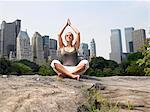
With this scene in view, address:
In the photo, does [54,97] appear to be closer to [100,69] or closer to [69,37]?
[69,37]

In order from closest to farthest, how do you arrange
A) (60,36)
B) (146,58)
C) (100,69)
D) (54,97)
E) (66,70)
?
(54,97) → (66,70) → (60,36) → (146,58) → (100,69)

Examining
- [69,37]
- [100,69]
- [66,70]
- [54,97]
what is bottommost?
[54,97]

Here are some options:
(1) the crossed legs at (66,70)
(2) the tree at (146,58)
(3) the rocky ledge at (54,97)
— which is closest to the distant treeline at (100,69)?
(2) the tree at (146,58)

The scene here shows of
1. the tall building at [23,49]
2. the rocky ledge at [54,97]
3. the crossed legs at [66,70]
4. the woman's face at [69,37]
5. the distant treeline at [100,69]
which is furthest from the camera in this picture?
the tall building at [23,49]

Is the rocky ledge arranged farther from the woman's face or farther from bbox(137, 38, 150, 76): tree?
bbox(137, 38, 150, 76): tree

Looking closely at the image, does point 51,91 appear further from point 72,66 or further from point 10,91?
point 72,66

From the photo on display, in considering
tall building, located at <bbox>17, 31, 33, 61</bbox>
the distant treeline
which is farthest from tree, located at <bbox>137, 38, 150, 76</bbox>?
tall building, located at <bbox>17, 31, 33, 61</bbox>

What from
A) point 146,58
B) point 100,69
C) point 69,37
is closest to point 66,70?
point 69,37

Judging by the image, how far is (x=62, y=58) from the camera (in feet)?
23.4

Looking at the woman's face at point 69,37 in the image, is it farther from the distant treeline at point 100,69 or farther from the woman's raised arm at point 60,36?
the distant treeline at point 100,69

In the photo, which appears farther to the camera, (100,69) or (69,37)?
(100,69)

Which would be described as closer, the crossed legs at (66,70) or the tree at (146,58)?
the crossed legs at (66,70)

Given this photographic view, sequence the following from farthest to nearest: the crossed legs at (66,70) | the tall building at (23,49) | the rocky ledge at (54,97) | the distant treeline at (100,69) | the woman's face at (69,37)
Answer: the tall building at (23,49), the distant treeline at (100,69), the woman's face at (69,37), the crossed legs at (66,70), the rocky ledge at (54,97)

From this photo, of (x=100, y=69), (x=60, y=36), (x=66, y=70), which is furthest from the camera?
(x=100, y=69)
